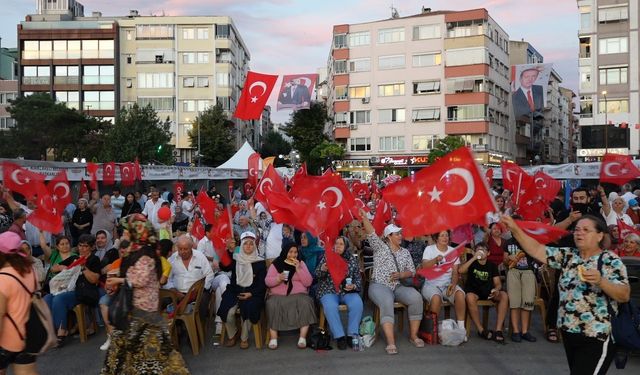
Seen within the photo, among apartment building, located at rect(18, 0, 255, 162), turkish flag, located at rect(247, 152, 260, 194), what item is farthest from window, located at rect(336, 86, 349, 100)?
turkish flag, located at rect(247, 152, 260, 194)

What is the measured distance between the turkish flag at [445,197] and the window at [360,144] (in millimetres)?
53704

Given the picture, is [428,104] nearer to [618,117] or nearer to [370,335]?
[618,117]

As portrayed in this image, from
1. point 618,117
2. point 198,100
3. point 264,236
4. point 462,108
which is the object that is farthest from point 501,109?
point 264,236

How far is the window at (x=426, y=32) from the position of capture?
2290 inches

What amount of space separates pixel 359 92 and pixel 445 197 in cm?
5584

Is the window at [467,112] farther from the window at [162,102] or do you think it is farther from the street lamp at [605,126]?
the window at [162,102]

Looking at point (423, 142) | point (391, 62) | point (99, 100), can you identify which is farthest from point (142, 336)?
point (99, 100)

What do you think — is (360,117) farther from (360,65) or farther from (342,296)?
(342,296)

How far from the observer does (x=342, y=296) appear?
7879 mm

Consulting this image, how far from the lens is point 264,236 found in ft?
36.6

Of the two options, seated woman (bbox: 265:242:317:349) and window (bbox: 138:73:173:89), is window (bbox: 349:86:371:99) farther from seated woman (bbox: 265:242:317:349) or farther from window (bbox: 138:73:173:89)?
seated woman (bbox: 265:242:317:349)

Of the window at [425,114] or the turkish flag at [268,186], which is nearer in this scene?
the turkish flag at [268,186]

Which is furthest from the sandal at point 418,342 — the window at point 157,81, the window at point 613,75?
the window at point 157,81

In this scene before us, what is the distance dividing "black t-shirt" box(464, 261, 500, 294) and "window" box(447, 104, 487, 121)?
51155 mm
